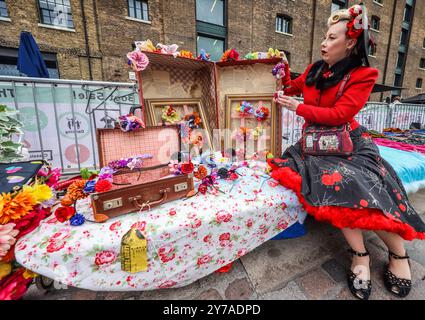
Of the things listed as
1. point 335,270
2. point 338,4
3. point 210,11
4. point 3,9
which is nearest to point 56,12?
point 3,9

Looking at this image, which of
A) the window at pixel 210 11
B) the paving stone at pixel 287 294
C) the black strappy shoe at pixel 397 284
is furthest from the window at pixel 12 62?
the black strappy shoe at pixel 397 284

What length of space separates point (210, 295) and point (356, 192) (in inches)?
40.4

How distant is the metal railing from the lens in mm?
2490

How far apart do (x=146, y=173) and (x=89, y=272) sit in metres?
0.59

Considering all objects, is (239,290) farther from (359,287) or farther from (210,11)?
(210,11)

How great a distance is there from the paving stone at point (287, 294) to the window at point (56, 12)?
1068 cm

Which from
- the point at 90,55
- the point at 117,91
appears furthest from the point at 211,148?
the point at 90,55

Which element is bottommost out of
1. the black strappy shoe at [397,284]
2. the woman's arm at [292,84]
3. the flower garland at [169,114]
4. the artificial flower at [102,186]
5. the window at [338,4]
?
the black strappy shoe at [397,284]

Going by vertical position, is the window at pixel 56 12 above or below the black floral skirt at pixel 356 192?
above

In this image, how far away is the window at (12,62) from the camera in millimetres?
6992

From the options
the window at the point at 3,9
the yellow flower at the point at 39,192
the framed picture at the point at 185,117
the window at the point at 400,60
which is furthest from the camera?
the window at the point at 400,60

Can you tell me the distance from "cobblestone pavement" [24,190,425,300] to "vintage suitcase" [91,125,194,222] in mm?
577

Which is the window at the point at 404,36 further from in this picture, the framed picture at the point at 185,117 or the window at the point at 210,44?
the framed picture at the point at 185,117
